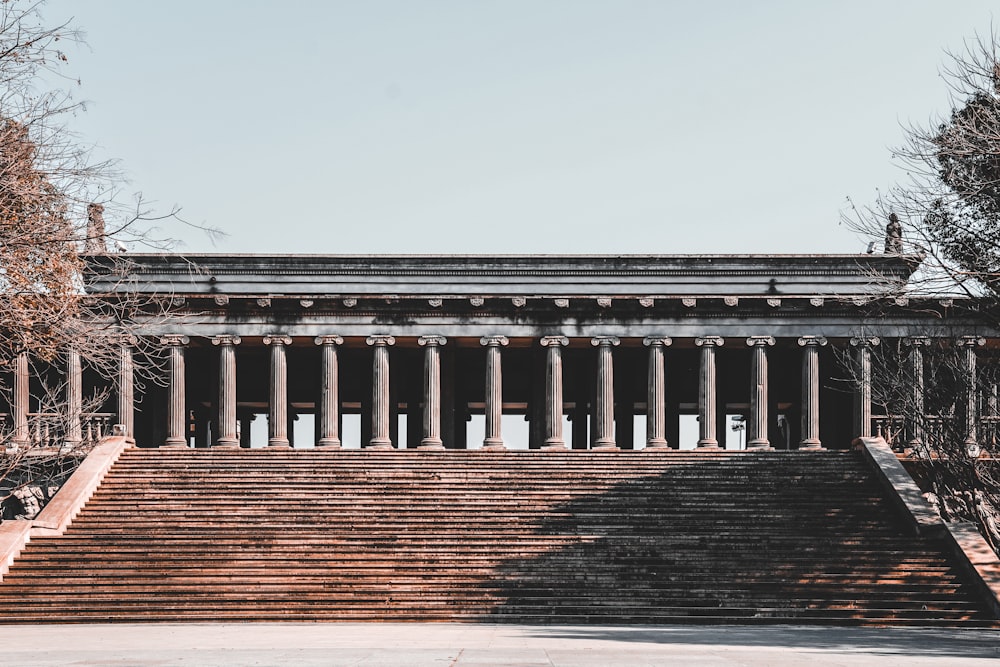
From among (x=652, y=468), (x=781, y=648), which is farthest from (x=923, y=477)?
(x=781, y=648)

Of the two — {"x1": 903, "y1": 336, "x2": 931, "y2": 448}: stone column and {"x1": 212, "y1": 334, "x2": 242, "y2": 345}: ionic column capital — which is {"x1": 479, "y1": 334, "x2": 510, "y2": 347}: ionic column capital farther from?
{"x1": 903, "y1": 336, "x2": 931, "y2": 448}: stone column

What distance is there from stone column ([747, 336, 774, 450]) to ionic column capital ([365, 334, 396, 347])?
42.8 ft

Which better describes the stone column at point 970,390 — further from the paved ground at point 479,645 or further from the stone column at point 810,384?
the paved ground at point 479,645

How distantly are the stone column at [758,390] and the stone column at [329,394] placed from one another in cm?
1485

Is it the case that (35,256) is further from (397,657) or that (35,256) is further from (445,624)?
(445,624)

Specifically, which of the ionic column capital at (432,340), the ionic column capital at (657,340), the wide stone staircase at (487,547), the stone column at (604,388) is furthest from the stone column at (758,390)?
the ionic column capital at (432,340)

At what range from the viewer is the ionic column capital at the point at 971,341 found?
153ft

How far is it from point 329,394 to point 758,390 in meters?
15.5

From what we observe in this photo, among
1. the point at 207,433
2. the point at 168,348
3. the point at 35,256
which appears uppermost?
the point at 35,256

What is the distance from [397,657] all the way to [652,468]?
78.6ft

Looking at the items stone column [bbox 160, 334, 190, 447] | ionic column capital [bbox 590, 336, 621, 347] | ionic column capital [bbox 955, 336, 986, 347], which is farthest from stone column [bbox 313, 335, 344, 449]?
ionic column capital [bbox 955, 336, 986, 347]

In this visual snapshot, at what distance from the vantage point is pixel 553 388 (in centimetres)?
4894

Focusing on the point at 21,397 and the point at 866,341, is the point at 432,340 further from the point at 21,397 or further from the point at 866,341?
the point at 866,341

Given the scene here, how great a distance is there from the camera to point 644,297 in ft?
161
